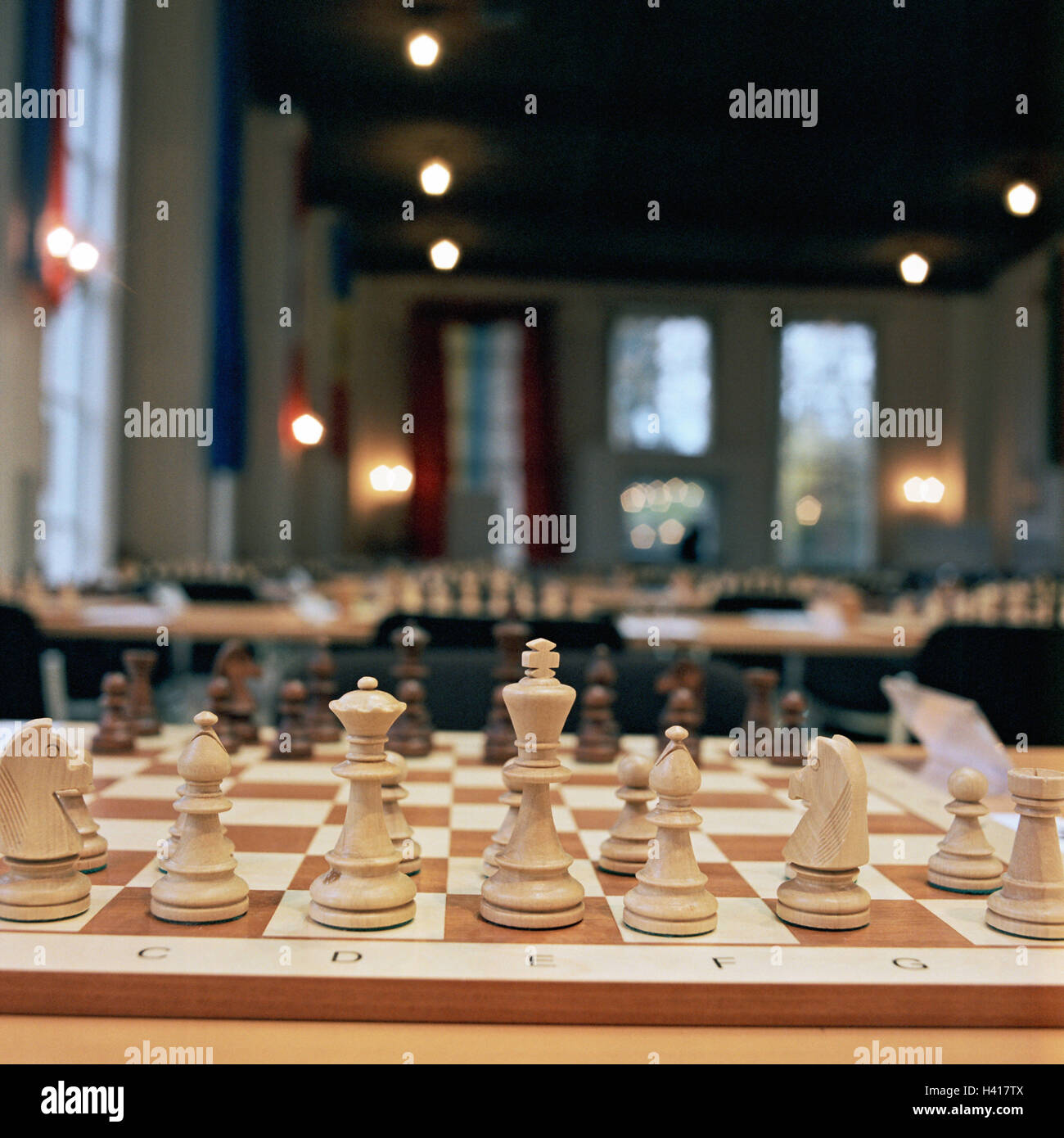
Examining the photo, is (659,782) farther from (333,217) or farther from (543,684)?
(333,217)

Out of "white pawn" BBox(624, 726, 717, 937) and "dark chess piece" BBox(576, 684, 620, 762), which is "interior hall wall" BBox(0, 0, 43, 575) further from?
"white pawn" BBox(624, 726, 717, 937)

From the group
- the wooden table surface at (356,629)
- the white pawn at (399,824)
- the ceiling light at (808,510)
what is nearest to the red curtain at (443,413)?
the ceiling light at (808,510)

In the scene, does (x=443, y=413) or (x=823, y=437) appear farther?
(x=823, y=437)

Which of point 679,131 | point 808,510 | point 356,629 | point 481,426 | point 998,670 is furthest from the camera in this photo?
point 808,510

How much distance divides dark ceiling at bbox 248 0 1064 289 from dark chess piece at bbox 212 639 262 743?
5.34m

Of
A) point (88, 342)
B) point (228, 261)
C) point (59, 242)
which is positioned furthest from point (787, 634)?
point (228, 261)

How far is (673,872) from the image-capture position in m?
0.85

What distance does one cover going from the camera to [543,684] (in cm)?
91

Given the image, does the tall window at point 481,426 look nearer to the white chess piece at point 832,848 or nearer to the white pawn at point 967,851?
the white pawn at point 967,851

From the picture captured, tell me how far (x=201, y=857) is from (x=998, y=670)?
2.04 m

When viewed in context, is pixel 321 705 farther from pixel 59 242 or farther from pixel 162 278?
pixel 162 278

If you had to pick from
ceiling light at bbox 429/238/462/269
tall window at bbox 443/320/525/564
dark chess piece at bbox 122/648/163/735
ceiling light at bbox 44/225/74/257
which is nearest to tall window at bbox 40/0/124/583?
ceiling light at bbox 44/225/74/257

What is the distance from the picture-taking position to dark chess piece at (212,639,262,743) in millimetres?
1602

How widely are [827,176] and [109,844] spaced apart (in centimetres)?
1150
